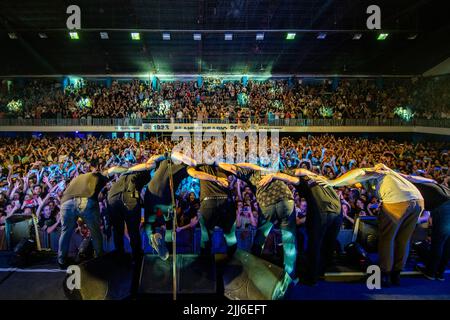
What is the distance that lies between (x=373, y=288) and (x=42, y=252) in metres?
4.63

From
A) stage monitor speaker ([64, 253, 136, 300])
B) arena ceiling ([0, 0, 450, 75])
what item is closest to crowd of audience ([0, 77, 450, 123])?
arena ceiling ([0, 0, 450, 75])

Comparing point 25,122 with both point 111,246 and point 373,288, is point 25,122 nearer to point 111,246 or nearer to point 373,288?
point 111,246

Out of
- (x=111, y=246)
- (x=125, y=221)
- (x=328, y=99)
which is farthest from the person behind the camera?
(x=328, y=99)

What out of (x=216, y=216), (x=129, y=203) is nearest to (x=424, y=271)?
(x=216, y=216)

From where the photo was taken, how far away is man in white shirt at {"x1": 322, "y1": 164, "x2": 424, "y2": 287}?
367 cm

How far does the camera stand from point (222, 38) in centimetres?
1513

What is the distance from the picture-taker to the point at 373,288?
3.77 m

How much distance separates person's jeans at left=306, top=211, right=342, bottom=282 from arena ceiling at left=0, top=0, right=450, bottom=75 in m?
10.0

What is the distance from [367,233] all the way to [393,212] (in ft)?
3.69

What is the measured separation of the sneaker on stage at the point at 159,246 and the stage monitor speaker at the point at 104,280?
39 cm

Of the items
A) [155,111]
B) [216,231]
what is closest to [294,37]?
[155,111]

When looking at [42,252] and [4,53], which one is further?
[4,53]

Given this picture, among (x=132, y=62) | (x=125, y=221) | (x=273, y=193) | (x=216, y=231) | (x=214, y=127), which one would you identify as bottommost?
(x=216, y=231)
